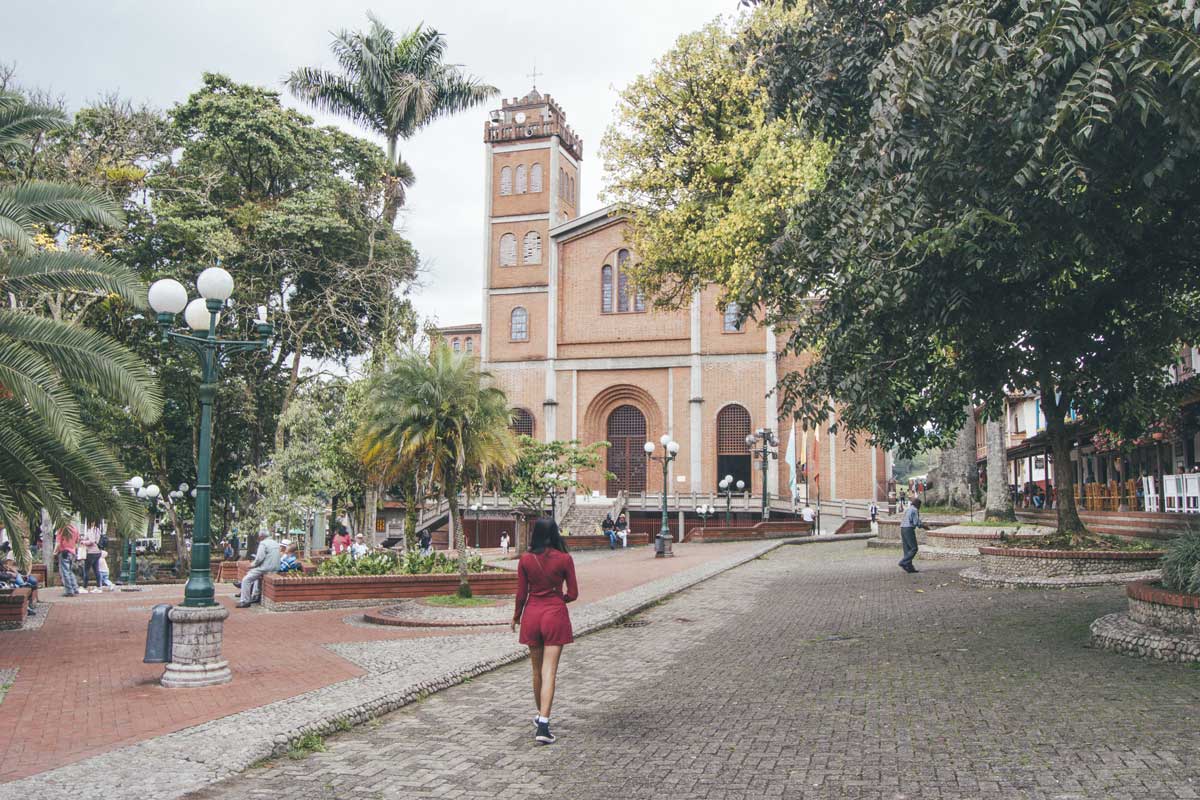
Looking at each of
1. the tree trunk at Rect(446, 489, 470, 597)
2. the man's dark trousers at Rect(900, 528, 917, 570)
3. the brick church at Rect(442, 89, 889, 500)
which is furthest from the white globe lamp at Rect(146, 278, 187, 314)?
the brick church at Rect(442, 89, 889, 500)

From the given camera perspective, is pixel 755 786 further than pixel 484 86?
No

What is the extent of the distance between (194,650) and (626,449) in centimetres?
4090

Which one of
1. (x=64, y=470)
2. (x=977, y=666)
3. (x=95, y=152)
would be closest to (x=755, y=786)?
(x=977, y=666)

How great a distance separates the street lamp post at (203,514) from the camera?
830cm

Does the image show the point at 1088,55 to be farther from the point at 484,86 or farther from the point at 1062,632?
the point at 484,86

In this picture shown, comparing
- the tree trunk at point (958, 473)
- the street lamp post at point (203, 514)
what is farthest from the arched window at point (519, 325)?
the street lamp post at point (203, 514)

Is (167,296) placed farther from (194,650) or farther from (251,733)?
→ (251,733)

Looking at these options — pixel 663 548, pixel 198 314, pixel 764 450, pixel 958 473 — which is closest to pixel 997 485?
pixel 958 473

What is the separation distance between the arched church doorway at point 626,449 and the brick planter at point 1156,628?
1544 inches

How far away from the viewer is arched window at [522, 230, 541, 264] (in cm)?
4969

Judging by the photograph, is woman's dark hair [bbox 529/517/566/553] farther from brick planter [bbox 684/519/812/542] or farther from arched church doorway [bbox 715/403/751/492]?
arched church doorway [bbox 715/403/751/492]

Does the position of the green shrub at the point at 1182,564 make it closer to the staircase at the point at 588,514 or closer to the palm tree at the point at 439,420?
the palm tree at the point at 439,420

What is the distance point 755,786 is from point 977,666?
3926mm

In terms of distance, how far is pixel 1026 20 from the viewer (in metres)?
6.47
